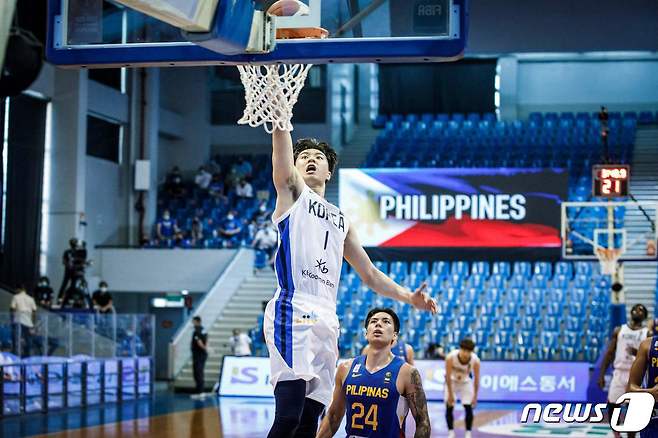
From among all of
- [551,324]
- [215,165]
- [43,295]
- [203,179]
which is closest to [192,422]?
[43,295]

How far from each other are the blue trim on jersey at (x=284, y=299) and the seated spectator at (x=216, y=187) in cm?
2550

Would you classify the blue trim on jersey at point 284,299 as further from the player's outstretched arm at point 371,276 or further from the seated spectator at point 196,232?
the seated spectator at point 196,232

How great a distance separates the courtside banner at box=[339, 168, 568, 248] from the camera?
82.2 ft

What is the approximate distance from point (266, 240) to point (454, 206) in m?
5.28

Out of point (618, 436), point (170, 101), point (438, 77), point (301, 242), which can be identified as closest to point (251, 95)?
point (301, 242)

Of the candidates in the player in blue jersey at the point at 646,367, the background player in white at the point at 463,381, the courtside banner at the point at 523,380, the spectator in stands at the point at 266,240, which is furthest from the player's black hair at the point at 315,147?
the spectator in stands at the point at 266,240

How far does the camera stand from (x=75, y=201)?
27.2 meters

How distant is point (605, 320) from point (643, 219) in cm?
433

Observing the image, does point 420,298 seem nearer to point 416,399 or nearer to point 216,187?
point 416,399

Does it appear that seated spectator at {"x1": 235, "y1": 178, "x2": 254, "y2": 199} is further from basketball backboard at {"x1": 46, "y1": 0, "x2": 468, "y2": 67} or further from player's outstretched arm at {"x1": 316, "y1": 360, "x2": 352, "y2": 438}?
basketball backboard at {"x1": 46, "y1": 0, "x2": 468, "y2": 67}

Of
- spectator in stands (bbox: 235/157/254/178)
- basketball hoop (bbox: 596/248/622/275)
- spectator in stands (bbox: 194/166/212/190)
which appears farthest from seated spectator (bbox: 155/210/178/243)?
basketball hoop (bbox: 596/248/622/275)

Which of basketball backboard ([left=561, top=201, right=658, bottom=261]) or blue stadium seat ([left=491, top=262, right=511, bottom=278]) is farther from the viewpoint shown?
blue stadium seat ([left=491, top=262, right=511, bottom=278])

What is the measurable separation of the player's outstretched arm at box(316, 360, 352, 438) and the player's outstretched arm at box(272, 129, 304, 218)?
179cm

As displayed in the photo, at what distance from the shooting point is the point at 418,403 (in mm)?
6711
